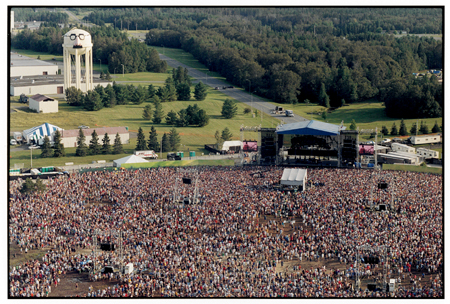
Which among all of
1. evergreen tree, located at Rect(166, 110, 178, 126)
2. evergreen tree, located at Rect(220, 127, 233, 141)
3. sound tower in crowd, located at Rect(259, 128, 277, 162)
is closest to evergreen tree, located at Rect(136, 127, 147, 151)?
evergreen tree, located at Rect(220, 127, 233, 141)

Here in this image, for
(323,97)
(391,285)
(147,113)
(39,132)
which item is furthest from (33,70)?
(391,285)

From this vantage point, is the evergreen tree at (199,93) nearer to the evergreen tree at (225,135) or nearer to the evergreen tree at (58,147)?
the evergreen tree at (225,135)

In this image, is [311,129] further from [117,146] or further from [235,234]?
[117,146]

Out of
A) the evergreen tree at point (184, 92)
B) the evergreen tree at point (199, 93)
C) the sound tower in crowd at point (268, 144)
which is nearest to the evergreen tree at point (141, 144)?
the sound tower in crowd at point (268, 144)

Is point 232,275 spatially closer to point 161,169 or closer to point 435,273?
point 435,273

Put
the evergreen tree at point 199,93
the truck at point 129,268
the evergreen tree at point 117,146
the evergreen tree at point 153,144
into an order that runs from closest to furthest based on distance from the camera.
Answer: the truck at point 129,268
the evergreen tree at point 117,146
the evergreen tree at point 153,144
the evergreen tree at point 199,93

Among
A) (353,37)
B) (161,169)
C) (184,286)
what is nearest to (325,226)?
(184,286)

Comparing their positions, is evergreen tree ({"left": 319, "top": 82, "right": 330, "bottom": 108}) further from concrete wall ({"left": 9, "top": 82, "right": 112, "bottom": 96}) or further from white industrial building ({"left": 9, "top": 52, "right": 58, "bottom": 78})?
white industrial building ({"left": 9, "top": 52, "right": 58, "bottom": 78})
